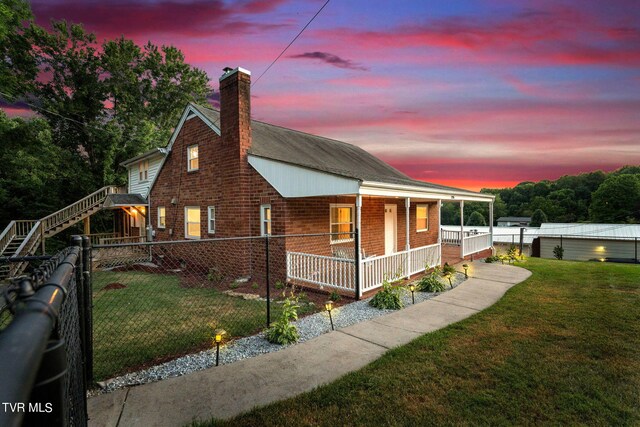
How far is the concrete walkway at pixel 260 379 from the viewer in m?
3.45

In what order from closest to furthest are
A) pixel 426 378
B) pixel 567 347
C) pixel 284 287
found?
pixel 426 378
pixel 567 347
pixel 284 287

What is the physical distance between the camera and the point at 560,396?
363 cm

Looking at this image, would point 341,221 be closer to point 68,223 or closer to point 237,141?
point 237,141

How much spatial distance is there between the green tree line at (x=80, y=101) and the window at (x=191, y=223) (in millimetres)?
12231

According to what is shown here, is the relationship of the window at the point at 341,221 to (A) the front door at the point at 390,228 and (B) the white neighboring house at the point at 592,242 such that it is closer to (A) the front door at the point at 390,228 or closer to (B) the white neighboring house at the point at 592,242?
(A) the front door at the point at 390,228

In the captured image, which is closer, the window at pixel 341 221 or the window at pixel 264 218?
the window at pixel 264 218

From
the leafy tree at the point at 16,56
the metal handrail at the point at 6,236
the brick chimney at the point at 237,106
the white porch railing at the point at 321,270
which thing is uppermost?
the leafy tree at the point at 16,56

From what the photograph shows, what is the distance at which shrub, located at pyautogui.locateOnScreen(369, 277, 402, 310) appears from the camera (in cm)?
725

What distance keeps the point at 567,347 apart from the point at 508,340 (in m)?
0.83

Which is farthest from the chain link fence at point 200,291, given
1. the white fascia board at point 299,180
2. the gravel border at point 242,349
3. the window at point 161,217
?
the window at point 161,217

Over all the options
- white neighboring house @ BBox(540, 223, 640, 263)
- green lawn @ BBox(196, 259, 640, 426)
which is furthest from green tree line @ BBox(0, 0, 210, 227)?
white neighboring house @ BBox(540, 223, 640, 263)

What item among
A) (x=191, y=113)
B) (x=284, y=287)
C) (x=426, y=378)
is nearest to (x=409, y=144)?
(x=191, y=113)

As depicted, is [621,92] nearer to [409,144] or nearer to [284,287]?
[409,144]

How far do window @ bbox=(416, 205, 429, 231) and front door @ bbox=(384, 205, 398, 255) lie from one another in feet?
7.22
